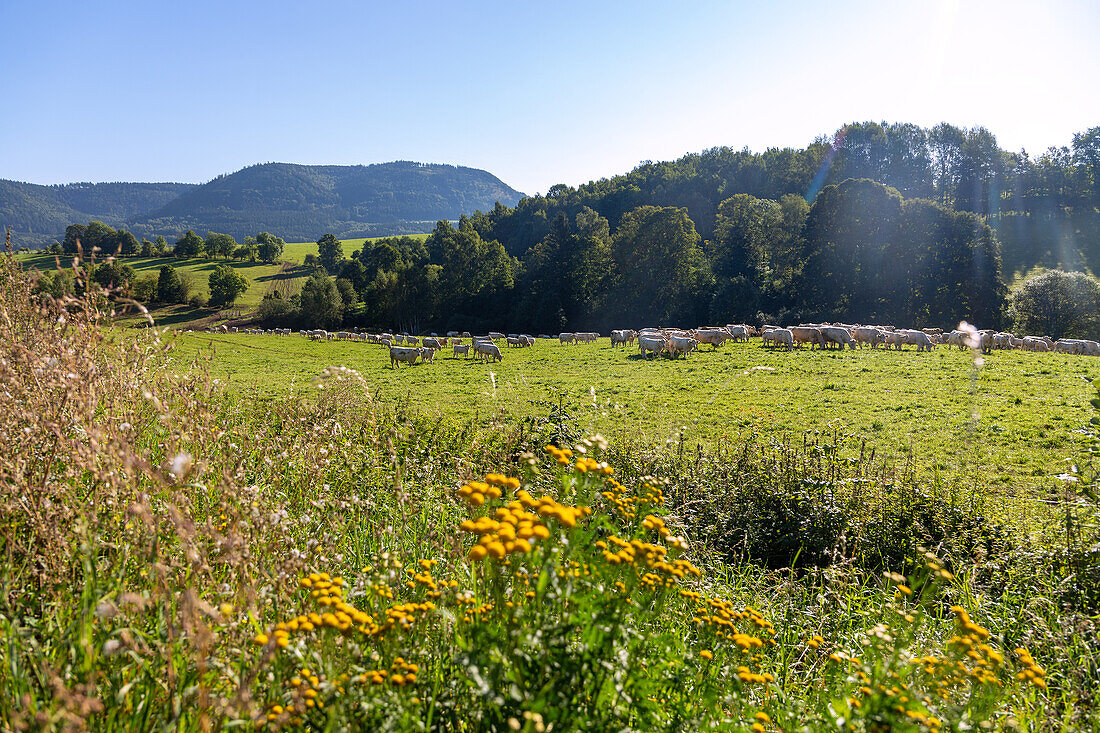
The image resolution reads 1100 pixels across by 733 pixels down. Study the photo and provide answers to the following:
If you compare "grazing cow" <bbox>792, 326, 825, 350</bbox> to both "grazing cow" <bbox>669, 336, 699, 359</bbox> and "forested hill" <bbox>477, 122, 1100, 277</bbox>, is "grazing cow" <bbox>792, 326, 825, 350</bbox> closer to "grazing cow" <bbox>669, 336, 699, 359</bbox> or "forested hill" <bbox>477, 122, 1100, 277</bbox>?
"grazing cow" <bbox>669, 336, 699, 359</bbox>

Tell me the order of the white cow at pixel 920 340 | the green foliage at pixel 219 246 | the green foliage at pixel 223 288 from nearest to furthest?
the white cow at pixel 920 340 → the green foliage at pixel 223 288 → the green foliage at pixel 219 246

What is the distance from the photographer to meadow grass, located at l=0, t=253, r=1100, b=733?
201 centimetres

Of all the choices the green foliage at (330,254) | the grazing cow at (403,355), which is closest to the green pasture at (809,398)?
the grazing cow at (403,355)

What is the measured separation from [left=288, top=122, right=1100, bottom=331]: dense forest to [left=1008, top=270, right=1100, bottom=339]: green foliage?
176 cm

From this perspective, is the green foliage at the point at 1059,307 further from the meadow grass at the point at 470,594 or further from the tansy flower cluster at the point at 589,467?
the tansy flower cluster at the point at 589,467

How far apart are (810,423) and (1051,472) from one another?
3.97 meters

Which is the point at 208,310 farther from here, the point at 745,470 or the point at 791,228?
the point at 745,470

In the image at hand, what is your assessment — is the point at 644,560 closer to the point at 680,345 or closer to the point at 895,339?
the point at 680,345

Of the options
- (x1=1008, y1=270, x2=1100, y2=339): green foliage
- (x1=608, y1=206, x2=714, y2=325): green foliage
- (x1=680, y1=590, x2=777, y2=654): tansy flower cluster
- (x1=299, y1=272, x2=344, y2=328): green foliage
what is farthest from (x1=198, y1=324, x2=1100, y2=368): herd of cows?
(x1=299, y1=272, x2=344, y2=328): green foliage

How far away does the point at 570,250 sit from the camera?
66125 mm

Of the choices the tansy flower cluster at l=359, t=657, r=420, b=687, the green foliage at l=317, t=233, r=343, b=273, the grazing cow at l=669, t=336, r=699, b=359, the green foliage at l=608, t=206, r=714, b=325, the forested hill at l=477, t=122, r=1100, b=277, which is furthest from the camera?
the green foliage at l=317, t=233, r=343, b=273

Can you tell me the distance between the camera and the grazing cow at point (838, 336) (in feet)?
89.0

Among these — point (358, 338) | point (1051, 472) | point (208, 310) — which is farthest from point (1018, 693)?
point (208, 310)

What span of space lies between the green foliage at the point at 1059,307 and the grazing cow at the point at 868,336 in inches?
774
